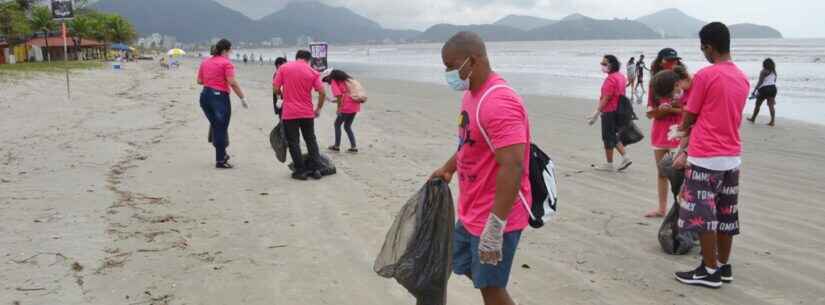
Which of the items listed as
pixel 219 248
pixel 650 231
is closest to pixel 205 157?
pixel 219 248

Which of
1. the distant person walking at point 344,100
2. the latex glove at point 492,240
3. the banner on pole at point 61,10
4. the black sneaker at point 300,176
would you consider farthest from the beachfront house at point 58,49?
the latex glove at point 492,240

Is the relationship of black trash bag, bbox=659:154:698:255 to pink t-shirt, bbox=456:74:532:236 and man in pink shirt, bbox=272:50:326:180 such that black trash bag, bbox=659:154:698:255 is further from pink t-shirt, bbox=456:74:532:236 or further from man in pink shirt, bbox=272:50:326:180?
man in pink shirt, bbox=272:50:326:180

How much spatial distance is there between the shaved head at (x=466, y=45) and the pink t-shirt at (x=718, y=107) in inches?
74.7

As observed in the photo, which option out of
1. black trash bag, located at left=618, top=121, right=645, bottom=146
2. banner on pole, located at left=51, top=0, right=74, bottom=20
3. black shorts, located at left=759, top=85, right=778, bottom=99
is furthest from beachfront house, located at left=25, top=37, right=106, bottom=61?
black trash bag, located at left=618, top=121, right=645, bottom=146

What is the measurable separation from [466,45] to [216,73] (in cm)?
590

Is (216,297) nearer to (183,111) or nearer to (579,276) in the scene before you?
(579,276)

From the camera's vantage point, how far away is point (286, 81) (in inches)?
300

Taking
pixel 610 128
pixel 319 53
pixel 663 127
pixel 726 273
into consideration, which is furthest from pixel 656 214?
pixel 319 53

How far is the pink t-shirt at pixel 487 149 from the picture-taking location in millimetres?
2494

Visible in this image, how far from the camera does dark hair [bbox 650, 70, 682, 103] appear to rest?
17.6ft

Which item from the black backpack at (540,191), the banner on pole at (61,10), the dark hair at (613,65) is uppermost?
the banner on pole at (61,10)

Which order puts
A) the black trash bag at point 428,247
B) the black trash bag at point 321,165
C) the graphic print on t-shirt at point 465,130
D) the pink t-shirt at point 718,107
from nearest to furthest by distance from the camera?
1. the graphic print on t-shirt at point 465,130
2. the black trash bag at point 428,247
3. the pink t-shirt at point 718,107
4. the black trash bag at point 321,165

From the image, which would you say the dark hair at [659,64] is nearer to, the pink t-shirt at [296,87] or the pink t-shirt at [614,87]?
the pink t-shirt at [614,87]

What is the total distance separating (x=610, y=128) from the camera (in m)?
8.02
